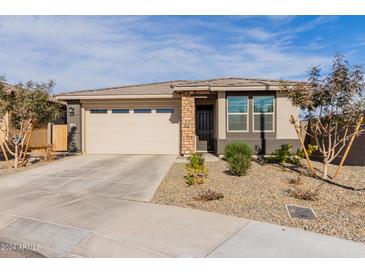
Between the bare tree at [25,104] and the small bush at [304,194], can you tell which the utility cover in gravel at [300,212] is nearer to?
the small bush at [304,194]

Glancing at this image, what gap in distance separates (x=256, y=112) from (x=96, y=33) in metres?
7.37

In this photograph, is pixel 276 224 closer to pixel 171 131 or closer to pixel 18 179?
pixel 18 179

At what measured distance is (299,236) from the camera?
4.57 metres

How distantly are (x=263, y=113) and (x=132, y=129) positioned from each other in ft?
21.8

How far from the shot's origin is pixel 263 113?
13.5m

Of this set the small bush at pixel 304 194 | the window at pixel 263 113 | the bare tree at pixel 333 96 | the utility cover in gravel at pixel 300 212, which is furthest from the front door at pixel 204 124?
the utility cover in gravel at pixel 300 212

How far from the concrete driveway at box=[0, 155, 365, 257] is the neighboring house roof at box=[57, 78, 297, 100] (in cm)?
691

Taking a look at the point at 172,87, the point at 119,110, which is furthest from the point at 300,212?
the point at 119,110

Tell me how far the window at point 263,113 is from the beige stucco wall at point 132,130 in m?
4.04

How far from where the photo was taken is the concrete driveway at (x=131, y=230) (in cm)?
409

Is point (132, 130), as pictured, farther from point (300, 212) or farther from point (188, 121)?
point (300, 212)

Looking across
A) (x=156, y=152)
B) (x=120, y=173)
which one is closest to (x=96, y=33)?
(x=120, y=173)

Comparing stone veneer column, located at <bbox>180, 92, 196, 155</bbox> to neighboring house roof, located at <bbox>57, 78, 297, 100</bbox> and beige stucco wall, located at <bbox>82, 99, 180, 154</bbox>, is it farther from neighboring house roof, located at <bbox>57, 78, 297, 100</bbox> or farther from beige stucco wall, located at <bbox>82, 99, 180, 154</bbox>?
beige stucco wall, located at <bbox>82, 99, 180, 154</bbox>

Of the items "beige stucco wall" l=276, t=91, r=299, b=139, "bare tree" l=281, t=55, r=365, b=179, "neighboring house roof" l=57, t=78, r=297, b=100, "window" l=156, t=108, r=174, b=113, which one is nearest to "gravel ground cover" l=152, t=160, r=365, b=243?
"bare tree" l=281, t=55, r=365, b=179
